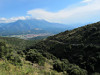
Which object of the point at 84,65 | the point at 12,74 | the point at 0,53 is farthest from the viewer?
the point at 84,65

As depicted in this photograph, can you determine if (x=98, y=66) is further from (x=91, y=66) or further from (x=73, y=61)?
(x=73, y=61)

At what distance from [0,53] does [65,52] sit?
59.9 ft

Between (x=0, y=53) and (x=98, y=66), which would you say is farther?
(x=98, y=66)

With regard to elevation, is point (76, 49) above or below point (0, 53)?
below

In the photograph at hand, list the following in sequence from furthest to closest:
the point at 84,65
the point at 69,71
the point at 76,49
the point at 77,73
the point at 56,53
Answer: the point at 56,53 → the point at 76,49 → the point at 84,65 → the point at 69,71 → the point at 77,73

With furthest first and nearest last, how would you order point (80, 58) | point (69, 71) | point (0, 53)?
point (80, 58)
point (69, 71)
point (0, 53)

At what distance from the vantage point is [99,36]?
24.4 metres

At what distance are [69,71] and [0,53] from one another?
9.52m

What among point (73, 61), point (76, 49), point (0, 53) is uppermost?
point (0, 53)

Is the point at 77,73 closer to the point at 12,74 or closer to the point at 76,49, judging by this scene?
the point at 12,74

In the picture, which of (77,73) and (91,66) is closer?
(77,73)

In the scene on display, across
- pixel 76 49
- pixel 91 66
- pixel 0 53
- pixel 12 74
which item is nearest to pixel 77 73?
pixel 91 66

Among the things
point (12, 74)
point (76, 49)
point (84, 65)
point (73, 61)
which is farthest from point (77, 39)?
point (12, 74)

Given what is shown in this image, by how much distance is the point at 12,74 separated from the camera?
20.0 ft
